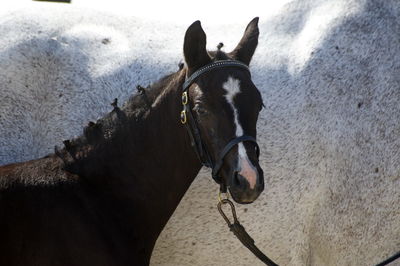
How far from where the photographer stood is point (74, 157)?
139 inches

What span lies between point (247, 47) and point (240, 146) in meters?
0.67

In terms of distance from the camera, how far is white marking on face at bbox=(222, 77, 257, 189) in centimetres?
307

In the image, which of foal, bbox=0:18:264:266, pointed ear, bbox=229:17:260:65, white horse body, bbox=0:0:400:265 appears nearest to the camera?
foal, bbox=0:18:264:266

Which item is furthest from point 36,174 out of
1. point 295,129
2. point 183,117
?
point 295,129

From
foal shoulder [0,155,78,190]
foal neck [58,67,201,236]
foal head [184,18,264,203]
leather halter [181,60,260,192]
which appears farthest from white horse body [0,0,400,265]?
foal head [184,18,264,203]

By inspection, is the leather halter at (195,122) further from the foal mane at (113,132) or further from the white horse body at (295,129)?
the white horse body at (295,129)

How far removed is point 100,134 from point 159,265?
110 cm

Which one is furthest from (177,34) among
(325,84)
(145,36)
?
(325,84)

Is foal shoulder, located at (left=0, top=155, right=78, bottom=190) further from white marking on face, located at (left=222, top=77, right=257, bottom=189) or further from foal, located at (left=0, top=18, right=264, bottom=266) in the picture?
white marking on face, located at (left=222, top=77, right=257, bottom=189)

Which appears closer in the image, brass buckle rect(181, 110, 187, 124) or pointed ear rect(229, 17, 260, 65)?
brass buckle rect(181, 110, 187, 124)

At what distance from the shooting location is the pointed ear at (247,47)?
136 inches

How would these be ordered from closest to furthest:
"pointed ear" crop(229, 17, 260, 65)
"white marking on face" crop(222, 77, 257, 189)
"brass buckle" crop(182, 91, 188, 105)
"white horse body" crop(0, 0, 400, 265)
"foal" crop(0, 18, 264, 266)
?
"white marking on face" crop(222, 77, 257, 189) < "foal" crop(0, 18, 264, 266) < "brass buckle" crop(182, 91, 188, 105) < "pointed ear" crop(229, 17, 260, 65) < "white horse body" crop(0, 0, 400, 265)

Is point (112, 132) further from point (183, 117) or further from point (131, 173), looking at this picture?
point (183, 117)

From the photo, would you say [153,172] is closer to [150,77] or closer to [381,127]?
[150,77]
